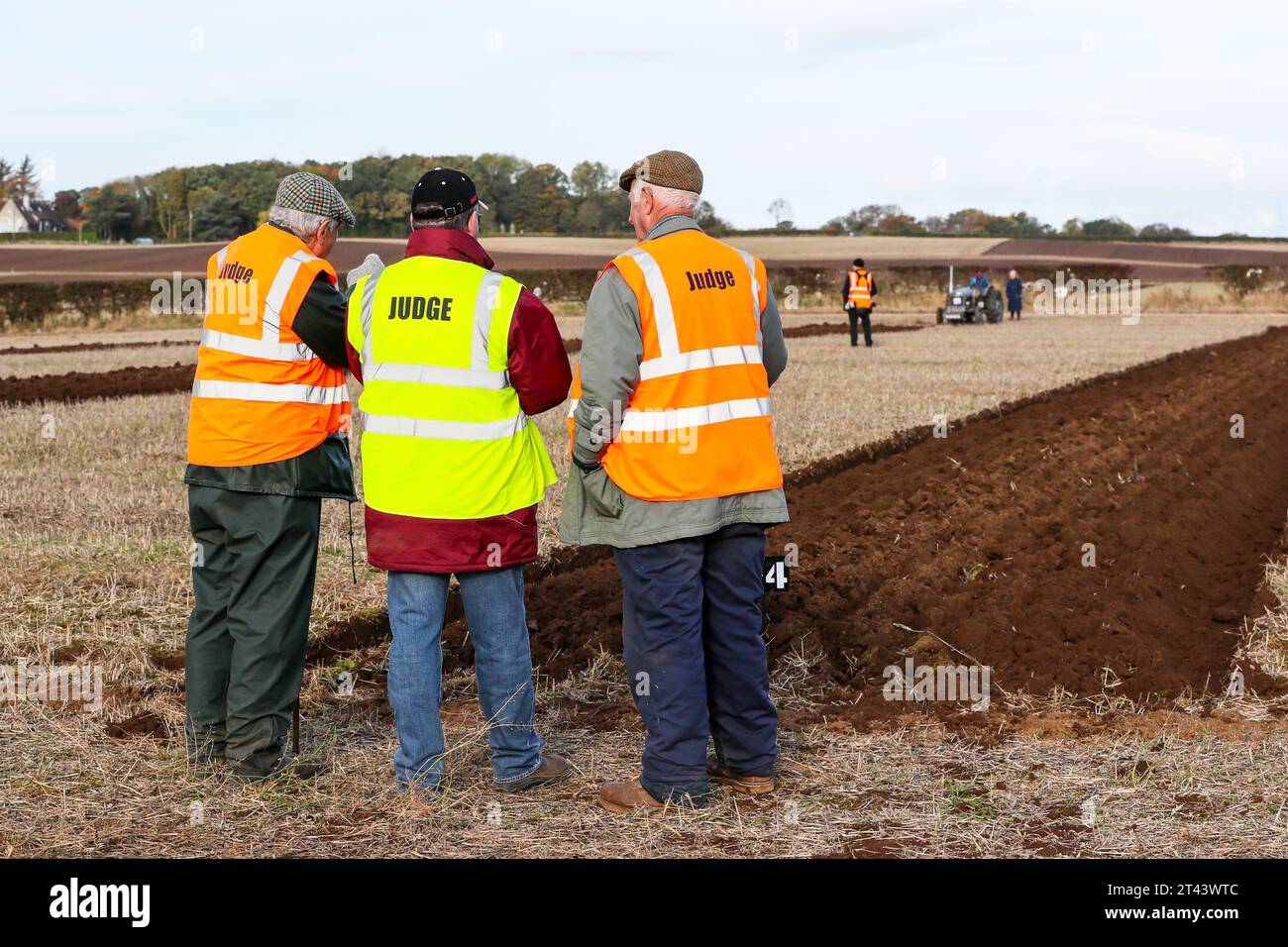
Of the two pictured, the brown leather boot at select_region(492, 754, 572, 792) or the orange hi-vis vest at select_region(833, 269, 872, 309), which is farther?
the orange hi-vis vest at select_region(833, 269, 872, 309)

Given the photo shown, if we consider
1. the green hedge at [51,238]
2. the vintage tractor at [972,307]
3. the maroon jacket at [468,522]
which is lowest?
the maroon jacket at [468,522]

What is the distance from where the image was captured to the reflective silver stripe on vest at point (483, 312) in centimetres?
479

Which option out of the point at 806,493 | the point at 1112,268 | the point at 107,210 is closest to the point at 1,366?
the point at 806,493

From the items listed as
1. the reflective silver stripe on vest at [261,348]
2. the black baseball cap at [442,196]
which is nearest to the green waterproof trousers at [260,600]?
the reflective silver stripe on vest at [261,348]

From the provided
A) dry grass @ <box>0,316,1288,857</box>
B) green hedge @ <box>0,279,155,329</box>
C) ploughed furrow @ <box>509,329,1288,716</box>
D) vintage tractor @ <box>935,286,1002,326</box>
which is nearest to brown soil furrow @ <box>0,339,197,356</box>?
green hedge @ <box>0,279,155,329</box>

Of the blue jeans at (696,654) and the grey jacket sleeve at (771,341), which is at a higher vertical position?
the grey jacket sleeve at (771,341)

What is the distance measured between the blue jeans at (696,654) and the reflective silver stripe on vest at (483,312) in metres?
0.91

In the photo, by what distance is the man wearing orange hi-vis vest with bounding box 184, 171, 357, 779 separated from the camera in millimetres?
5141

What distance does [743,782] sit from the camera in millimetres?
5102

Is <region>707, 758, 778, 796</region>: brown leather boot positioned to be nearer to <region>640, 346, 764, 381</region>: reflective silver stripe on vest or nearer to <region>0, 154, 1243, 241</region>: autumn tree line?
<region>640, 346, 764, 381</region>: reflective silver stripe on vest

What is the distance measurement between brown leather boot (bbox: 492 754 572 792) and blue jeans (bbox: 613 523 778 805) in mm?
458

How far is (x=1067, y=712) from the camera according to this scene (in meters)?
6.04

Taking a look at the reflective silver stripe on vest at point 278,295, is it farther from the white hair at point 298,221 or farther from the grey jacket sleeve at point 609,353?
the grey jacket sleeve at point 609,353

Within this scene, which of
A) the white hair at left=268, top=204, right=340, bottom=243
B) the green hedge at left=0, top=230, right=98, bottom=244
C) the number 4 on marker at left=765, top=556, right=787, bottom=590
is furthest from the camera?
the green hedge at left=0, top=230, right=98, bottom=244
